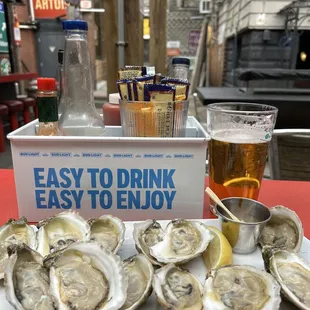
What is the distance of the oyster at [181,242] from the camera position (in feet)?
1.49

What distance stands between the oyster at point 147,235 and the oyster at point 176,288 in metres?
0.05

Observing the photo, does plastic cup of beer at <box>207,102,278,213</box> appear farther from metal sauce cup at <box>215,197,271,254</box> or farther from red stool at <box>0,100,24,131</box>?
red stool at <box>0,100,24,131</box>

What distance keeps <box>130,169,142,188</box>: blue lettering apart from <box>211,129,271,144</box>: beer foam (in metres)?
0.17

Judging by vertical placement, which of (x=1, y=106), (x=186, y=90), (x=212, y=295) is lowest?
(x=1, y=106)

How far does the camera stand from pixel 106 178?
1.87 feet

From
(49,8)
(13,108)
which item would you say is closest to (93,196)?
(13,108)

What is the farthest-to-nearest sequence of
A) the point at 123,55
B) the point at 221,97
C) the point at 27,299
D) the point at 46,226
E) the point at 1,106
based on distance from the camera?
the point at 1,106 < the point at 221,97 < the point at 123,55 < the point at 46,226 < the point at 27,299

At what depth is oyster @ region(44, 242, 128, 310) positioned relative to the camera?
1.18 feet

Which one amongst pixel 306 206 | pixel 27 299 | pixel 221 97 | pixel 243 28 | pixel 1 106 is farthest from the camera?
pixel 243 28

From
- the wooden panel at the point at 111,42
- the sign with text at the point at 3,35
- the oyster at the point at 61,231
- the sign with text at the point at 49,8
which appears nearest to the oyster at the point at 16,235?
the oyster at the point at 61,231

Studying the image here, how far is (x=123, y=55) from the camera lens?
189 cm

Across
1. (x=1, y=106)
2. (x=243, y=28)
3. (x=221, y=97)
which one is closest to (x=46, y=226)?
(x=221, y=97)

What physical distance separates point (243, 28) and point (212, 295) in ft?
21.8

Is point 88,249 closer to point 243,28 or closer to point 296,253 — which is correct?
point 296,253
